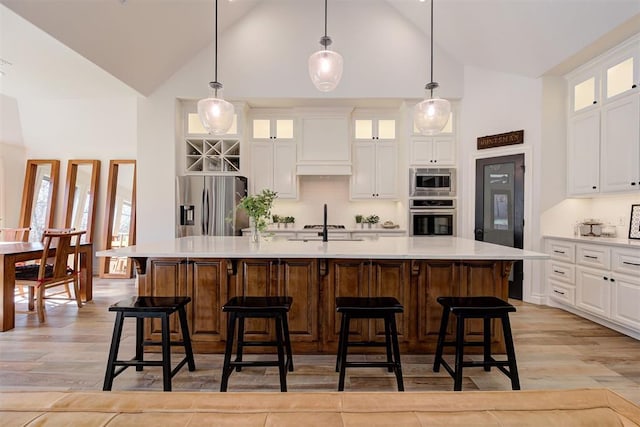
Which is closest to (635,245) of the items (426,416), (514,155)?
(514,155)

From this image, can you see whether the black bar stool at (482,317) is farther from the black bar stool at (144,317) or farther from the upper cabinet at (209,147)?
the upper cabinet at (209,147)

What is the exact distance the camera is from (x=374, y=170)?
528cm

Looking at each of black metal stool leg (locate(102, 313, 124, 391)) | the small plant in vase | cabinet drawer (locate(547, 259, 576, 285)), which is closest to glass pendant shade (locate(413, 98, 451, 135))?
cabinet drawer (locate(547, 259, 576, 285))

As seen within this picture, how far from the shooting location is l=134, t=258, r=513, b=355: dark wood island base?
2662 millimetres

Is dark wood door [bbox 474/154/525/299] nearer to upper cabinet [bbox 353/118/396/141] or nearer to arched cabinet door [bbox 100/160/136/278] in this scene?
upper cabinet [bbox 353/118/396/141]

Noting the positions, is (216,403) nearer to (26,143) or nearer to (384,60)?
(384,60)

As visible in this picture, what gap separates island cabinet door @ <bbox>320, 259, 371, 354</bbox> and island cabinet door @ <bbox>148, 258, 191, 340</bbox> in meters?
1.18

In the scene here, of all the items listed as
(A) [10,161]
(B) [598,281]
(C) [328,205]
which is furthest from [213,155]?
(B) [598,281]

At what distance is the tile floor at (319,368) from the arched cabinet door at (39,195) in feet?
10.3

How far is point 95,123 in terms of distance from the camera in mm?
5676

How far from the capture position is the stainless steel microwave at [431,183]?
4.97 meters

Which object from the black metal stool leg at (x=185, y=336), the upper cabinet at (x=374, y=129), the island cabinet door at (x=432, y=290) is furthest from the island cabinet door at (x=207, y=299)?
the upper cabinet at (x=374, y=129)

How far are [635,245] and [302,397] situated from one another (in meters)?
3.64

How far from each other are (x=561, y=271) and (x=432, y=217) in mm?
1729
